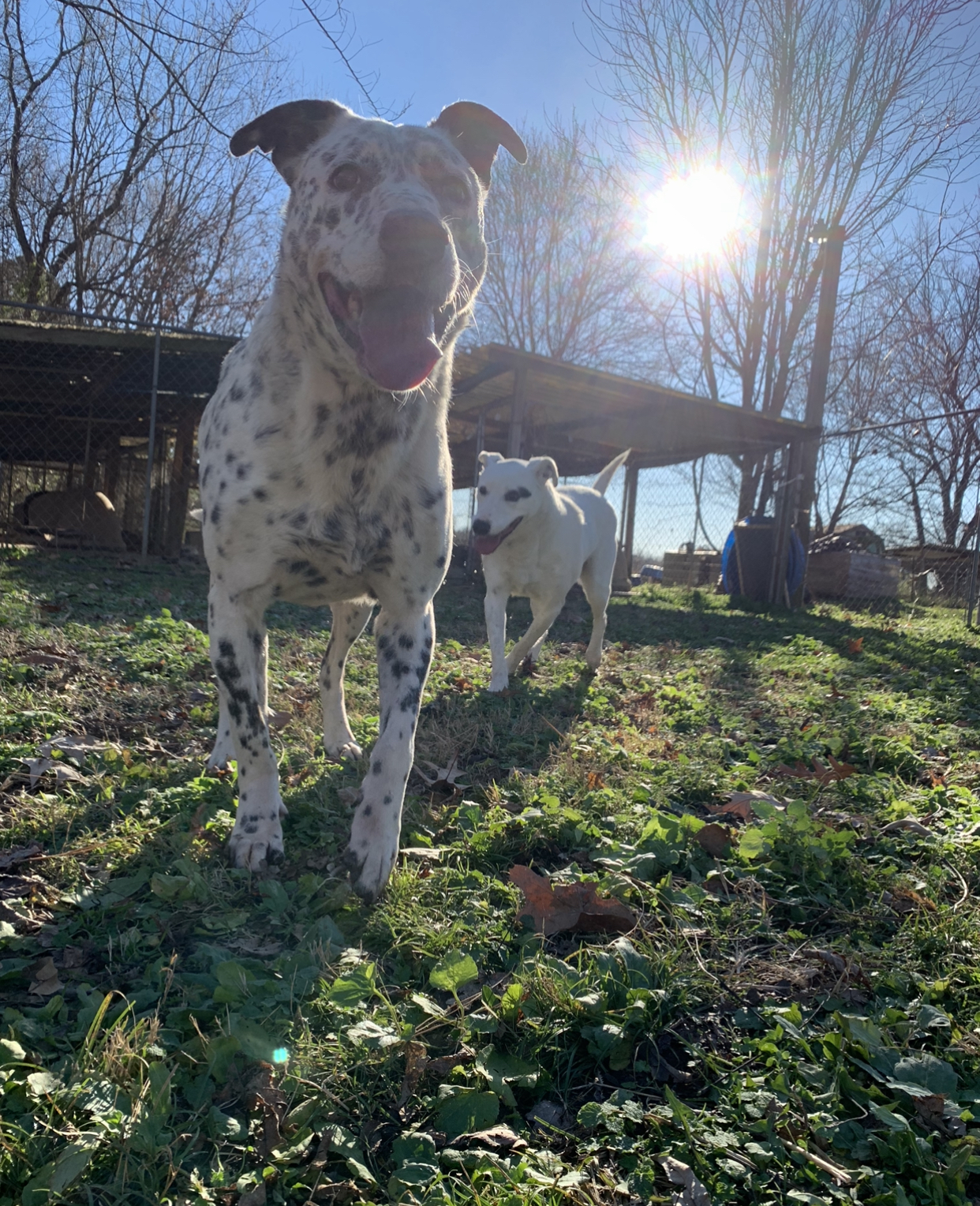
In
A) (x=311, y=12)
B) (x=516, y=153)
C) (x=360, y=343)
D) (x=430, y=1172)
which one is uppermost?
(x=311, y=12)

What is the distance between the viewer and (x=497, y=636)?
5.71 meters

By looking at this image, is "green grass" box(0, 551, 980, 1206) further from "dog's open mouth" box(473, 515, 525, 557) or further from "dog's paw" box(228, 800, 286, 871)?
"dog's open mouth" box(473, 515, 525, 557)

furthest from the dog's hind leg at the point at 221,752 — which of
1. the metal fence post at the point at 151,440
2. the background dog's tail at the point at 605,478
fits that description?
the metal fence post at the point at 151,440

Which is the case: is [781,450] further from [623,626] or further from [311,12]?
[311,12]

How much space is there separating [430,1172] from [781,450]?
14.6 metres

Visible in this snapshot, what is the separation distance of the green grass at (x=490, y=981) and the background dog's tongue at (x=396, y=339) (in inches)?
57.8

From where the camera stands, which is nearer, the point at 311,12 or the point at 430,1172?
the point at 430,1172

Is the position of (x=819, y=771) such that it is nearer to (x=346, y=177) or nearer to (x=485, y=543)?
(x=346, y=177)

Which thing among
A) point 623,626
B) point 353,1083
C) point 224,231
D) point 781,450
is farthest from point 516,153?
point 224,231

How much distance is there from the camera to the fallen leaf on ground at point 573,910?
210 centimetres

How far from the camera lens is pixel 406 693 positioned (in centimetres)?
271

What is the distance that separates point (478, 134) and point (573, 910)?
2.96 metres

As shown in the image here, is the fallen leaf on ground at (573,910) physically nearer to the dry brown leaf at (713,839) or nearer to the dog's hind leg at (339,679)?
the dry brown leaf at (713,839)

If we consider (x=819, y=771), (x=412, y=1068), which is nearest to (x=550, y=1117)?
(x=412, y=1068)
